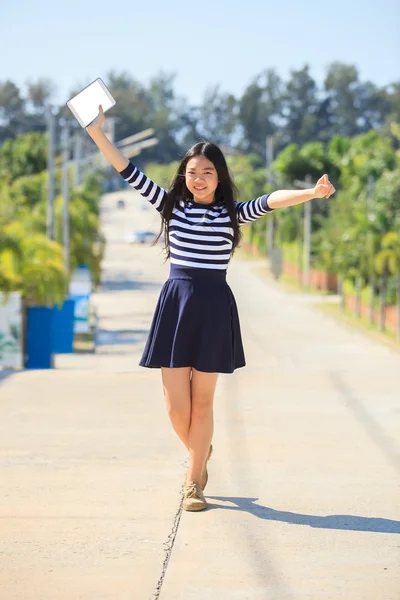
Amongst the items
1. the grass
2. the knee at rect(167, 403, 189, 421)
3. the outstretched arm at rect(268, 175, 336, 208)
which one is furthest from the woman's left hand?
the grass

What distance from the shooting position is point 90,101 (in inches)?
230

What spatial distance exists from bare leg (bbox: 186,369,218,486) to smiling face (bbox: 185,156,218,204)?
2.88 ft

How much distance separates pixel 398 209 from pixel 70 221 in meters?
12.1

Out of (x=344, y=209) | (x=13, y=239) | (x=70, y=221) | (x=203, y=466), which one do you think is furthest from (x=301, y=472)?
(x=344, y=209)

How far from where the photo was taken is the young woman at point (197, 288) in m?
5.58

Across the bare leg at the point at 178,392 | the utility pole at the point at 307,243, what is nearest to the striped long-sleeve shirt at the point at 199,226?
the bare leg at the point at 178,392

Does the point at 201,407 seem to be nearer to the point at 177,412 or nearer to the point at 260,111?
the point at 177,412

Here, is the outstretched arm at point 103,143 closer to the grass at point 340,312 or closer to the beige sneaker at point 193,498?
the beige sneaker at point 193,498

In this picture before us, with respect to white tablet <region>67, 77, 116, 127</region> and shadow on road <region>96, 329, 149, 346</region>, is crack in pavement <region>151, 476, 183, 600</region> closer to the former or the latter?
white tablet <region>67, 77, 116, 127</region>

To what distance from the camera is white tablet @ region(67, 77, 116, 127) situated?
19.0 ft

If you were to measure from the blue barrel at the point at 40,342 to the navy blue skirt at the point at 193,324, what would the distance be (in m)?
14.8

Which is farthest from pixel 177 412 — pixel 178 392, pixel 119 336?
pixel 119 336

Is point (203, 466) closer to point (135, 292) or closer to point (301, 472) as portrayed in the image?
point (301, 472)

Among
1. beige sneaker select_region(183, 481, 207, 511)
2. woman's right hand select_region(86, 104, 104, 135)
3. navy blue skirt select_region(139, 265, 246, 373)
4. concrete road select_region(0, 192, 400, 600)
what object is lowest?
concrete road select_region(0, 192, 400, 600)
